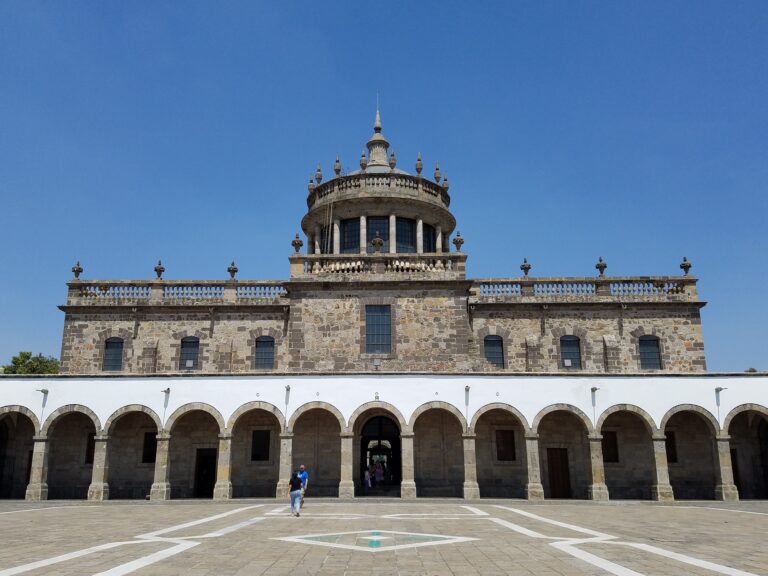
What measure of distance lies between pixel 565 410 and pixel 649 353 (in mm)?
6506

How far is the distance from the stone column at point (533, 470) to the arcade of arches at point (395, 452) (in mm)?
364

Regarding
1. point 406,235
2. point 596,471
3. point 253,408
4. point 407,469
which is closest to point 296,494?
point 407,469

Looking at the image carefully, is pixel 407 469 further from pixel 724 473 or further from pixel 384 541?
pixel 724 473

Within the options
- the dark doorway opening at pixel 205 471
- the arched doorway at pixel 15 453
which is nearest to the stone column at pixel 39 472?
the arched doorway at pixel 15 453

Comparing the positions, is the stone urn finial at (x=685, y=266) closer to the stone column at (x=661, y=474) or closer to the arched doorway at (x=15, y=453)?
the stone column at (x=661, y=474)

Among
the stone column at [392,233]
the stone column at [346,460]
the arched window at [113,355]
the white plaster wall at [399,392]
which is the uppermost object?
the stone column at [392,233]

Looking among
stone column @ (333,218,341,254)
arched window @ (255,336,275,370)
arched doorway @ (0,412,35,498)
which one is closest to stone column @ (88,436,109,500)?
arched doorway @ (0,412,35,498)

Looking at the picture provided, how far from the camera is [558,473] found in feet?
83.9

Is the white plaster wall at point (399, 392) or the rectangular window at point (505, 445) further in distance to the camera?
the rectangular window at point (505, 445)

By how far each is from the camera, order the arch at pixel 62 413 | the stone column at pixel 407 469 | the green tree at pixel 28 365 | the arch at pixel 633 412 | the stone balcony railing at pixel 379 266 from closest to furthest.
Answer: the stone column at pixel 407 469
the arch at pixel 633 412
the arch at pixel 62 413
the stone balcony railing at pixel 379 266
the green tree at pixel 28 365

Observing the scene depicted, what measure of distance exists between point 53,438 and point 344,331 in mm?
13072

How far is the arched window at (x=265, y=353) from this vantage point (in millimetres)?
27625

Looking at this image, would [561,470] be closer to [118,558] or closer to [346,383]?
[346,383]

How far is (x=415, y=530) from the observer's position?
42.7 ft
